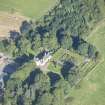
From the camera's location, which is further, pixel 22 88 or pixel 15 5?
pixel 15 5

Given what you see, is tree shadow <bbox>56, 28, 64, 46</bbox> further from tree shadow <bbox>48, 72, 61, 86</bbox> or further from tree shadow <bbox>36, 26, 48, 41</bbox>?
tree shadow <bbox>48, 72, 61, 86</bbox>

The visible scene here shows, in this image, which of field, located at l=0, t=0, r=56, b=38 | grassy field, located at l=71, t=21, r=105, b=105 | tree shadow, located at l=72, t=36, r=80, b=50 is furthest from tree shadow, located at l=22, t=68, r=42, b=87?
field, located at l=0, t=0, r=56, b=38

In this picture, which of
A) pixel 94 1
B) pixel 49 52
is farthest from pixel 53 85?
pixel 94 1

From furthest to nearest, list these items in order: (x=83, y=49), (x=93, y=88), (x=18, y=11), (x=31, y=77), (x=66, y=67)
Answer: (x=18, y=11), (x=83, y=49), (x=66, y=67), (x=31, y=77), (x=93, y=88)

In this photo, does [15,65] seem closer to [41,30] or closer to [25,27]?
[25,27]

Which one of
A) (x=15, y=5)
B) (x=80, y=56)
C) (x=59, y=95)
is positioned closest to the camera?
(x=59, y=95)

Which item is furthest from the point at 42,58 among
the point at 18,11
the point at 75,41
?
the point at 18,11

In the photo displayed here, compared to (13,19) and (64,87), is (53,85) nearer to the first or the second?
(64,87)
